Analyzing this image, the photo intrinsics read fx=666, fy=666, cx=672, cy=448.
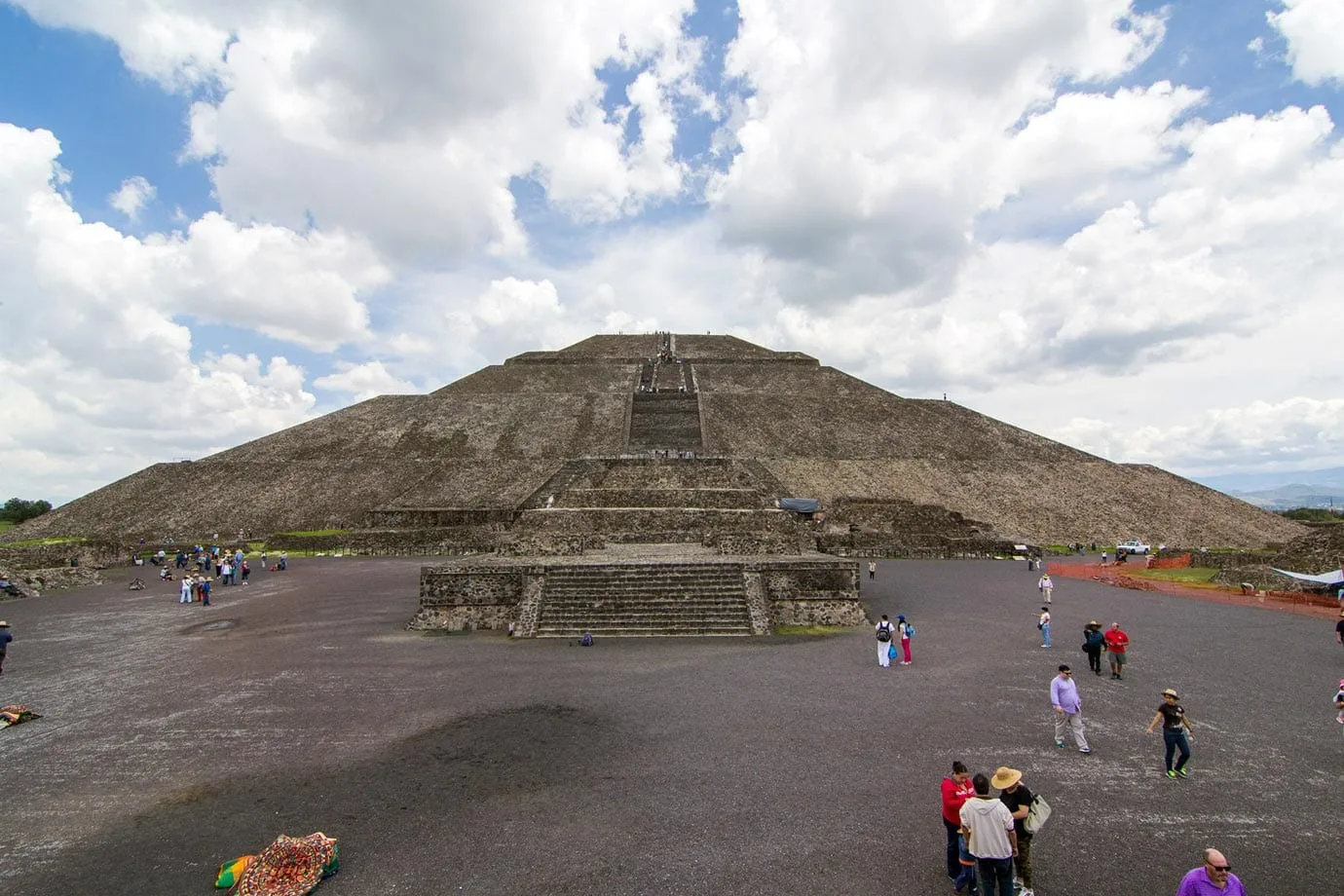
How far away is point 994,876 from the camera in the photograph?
4.52m

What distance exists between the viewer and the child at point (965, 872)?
4.92 meters

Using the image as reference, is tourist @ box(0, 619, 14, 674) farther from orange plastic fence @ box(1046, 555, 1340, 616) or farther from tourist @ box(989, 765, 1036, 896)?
orange plastic fence @ box(1046, 555, 1340, 616)

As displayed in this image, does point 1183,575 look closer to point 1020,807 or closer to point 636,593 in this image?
point 636,593

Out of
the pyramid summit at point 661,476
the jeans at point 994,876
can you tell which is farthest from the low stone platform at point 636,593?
the jeans at point 994,876

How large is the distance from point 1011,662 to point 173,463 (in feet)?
151

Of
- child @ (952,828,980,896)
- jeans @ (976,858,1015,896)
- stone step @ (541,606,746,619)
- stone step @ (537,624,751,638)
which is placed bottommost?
child @ (952,828,980,896)

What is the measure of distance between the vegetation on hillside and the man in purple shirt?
65187mm

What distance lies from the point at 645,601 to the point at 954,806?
9403 mm

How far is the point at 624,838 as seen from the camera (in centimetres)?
581

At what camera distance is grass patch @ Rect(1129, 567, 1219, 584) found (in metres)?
21.0

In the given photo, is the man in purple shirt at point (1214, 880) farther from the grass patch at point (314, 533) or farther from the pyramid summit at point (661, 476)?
the grass patch at point (314, 533)

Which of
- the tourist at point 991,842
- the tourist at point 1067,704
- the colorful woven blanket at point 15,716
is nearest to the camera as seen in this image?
the tourist at point 991,842

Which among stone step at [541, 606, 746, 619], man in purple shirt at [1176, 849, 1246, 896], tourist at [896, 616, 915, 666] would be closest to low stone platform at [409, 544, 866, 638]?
stone step at [541, 606, 746, 619]

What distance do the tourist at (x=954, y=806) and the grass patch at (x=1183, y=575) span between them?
2027 cm
